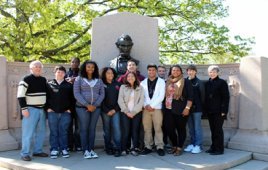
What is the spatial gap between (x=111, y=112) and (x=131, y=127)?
50 cm

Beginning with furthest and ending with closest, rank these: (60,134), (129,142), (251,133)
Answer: (251,133) < (129,142) < (60,134)

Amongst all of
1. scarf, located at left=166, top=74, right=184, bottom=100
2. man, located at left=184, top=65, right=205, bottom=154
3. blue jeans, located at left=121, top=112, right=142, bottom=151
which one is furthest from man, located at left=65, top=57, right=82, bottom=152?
man, located at left=184, top=65, right=205, bottom=154

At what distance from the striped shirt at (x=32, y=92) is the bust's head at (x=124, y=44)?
2.06m

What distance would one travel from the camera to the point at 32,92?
5434mm

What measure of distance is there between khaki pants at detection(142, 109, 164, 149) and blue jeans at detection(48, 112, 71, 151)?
4.68ft

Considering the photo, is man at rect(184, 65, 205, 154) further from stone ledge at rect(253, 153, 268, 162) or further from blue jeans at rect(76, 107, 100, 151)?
blue jeans at rect(76, 107, 100, 151)

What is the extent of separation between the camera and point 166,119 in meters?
6.03

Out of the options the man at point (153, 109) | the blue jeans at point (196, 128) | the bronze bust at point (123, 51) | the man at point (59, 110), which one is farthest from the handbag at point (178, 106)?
the man at point (59, 110)

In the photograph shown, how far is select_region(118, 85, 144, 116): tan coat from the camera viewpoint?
5.83 m

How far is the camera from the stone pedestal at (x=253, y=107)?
648cm

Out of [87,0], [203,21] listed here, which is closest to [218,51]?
[203,21]

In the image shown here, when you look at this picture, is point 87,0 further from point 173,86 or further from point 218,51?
point 173,86

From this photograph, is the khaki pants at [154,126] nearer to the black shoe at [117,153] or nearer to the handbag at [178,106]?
the handbag at [178,106]

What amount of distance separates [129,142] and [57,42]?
10468mm
